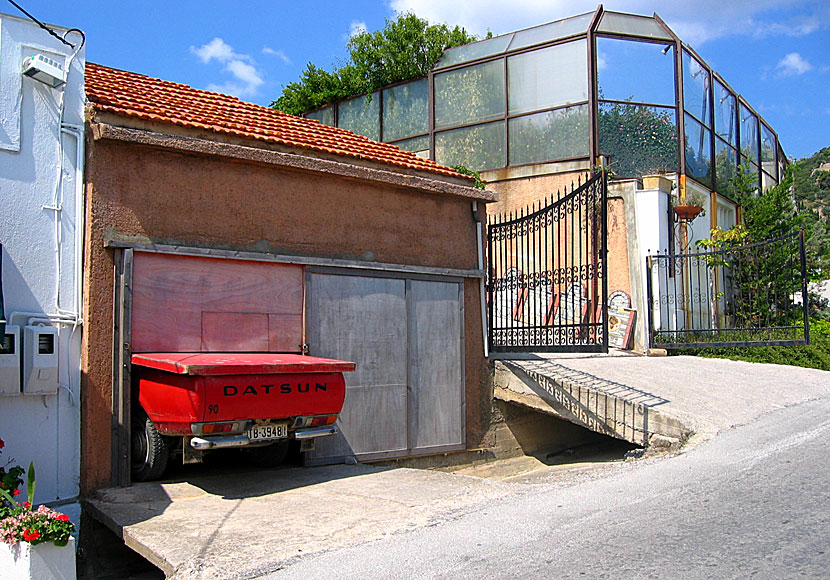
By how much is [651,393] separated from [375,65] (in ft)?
47.3

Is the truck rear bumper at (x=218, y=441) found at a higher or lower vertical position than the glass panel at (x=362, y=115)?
lower

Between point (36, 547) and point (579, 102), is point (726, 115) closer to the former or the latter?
point (579, 102)

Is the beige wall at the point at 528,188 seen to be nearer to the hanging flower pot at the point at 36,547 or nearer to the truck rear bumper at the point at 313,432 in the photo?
the truck rear bumper at the point at 313,432

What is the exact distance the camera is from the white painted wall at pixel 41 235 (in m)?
6.84

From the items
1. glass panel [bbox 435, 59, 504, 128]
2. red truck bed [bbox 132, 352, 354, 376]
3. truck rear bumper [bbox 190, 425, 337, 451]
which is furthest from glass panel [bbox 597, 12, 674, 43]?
truck rear bumper [bbox 190, 425, 337, 451]

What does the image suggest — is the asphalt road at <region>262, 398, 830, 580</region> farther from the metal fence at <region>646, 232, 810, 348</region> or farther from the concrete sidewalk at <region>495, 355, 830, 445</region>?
the metal fence at <region>646, 232, 810, 348</region>

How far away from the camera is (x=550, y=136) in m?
16.1

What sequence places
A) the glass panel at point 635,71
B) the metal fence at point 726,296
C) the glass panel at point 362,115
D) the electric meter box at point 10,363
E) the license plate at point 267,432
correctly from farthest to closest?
1. the glass panel at point 362,115
2. the glass panel at point 635,71
3. the metal fence at point 726,296
4. the license plate at point 267,432
5. the electric meter box at point 10,363

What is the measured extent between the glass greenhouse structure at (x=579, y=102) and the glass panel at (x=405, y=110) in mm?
53

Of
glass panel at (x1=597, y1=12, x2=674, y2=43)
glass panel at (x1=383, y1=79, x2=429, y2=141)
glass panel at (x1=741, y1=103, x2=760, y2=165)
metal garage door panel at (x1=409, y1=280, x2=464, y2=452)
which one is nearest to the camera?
metal garage door panel at (x1=409, y1=280, x2=464, y2=452)

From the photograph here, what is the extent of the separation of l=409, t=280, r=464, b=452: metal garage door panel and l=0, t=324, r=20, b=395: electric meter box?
475 centimetres

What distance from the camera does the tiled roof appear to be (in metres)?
8.06

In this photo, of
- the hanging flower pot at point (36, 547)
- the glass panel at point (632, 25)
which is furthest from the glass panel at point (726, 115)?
the hanging flower pot at point (36, 547)

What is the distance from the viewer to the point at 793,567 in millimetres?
4195
